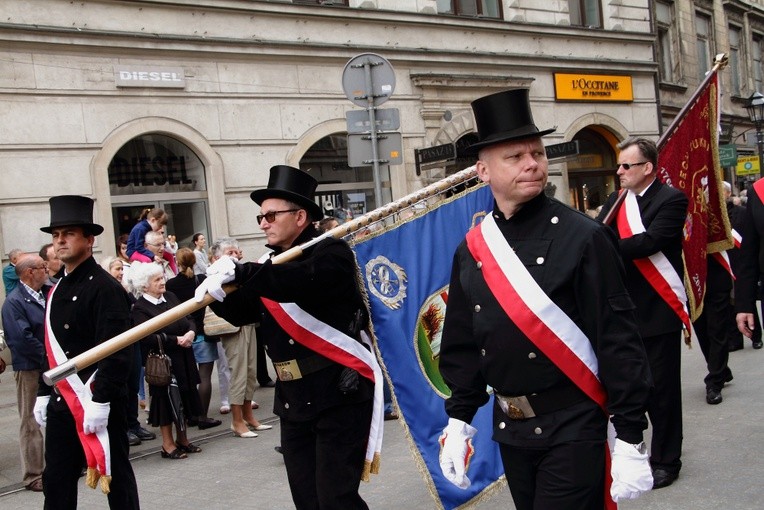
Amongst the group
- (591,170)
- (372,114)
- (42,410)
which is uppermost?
(591,170)

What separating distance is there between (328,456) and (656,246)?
2.66 m

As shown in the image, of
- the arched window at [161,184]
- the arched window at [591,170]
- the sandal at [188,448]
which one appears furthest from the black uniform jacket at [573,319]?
the arched window at [591,170]

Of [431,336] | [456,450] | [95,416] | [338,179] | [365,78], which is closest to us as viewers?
[456,450]

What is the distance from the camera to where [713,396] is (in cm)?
823

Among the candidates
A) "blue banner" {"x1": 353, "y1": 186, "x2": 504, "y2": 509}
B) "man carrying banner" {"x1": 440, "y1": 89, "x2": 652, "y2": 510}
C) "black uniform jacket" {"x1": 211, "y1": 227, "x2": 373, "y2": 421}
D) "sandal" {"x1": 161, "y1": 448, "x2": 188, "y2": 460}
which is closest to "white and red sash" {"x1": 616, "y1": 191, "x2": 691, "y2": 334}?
"blue banner" {"x1": 353, "y1": 186, "x2": 504, "y2": 509}

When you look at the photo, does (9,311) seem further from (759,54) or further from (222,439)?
(759,54)

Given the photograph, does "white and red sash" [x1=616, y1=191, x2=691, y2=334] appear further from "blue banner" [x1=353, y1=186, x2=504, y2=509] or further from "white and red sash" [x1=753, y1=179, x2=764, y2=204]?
"blue banner" [x1=353, y1=186, x2=504, y2=509]

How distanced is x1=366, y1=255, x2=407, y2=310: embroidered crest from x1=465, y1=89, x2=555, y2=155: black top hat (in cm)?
166

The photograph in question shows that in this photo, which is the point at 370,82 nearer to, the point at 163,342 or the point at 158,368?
the point at 163,342

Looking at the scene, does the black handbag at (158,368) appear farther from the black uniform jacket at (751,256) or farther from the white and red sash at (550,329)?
the white and red sash at (550,329)

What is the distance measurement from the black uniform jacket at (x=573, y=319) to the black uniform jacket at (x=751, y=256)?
2951mm

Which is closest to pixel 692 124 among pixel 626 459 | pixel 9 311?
pixel 626 459

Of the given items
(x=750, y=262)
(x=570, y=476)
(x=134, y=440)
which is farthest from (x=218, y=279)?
(x=134, y=440)

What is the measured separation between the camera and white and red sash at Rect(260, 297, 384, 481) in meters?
4.52
